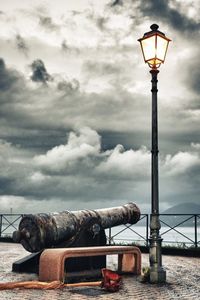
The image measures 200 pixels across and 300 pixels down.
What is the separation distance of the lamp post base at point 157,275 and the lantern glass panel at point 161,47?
14.1 ft

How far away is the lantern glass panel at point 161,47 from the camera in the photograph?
8991mm

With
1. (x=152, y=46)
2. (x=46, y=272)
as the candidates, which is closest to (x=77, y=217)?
(x=46, y=272)

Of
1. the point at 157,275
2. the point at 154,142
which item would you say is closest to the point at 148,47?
the point at 154,142

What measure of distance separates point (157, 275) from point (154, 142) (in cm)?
268

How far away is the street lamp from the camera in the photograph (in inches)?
340

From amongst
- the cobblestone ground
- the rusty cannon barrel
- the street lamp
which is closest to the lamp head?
the street lamp

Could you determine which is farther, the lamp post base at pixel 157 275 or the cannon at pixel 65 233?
the cannon at pixel 65 233

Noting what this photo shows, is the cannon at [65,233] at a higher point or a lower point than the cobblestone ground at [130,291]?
higher

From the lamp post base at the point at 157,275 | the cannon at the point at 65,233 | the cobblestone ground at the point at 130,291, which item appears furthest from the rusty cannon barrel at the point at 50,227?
the lamp post base at the point at 157,275

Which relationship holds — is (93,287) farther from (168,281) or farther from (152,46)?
(152,46)

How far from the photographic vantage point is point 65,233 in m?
9.36

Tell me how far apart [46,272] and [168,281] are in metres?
2.44

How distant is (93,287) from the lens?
7938mm

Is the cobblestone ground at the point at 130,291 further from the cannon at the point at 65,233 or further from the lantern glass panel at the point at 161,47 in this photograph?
the lantern glass panel at the point at 161,47
